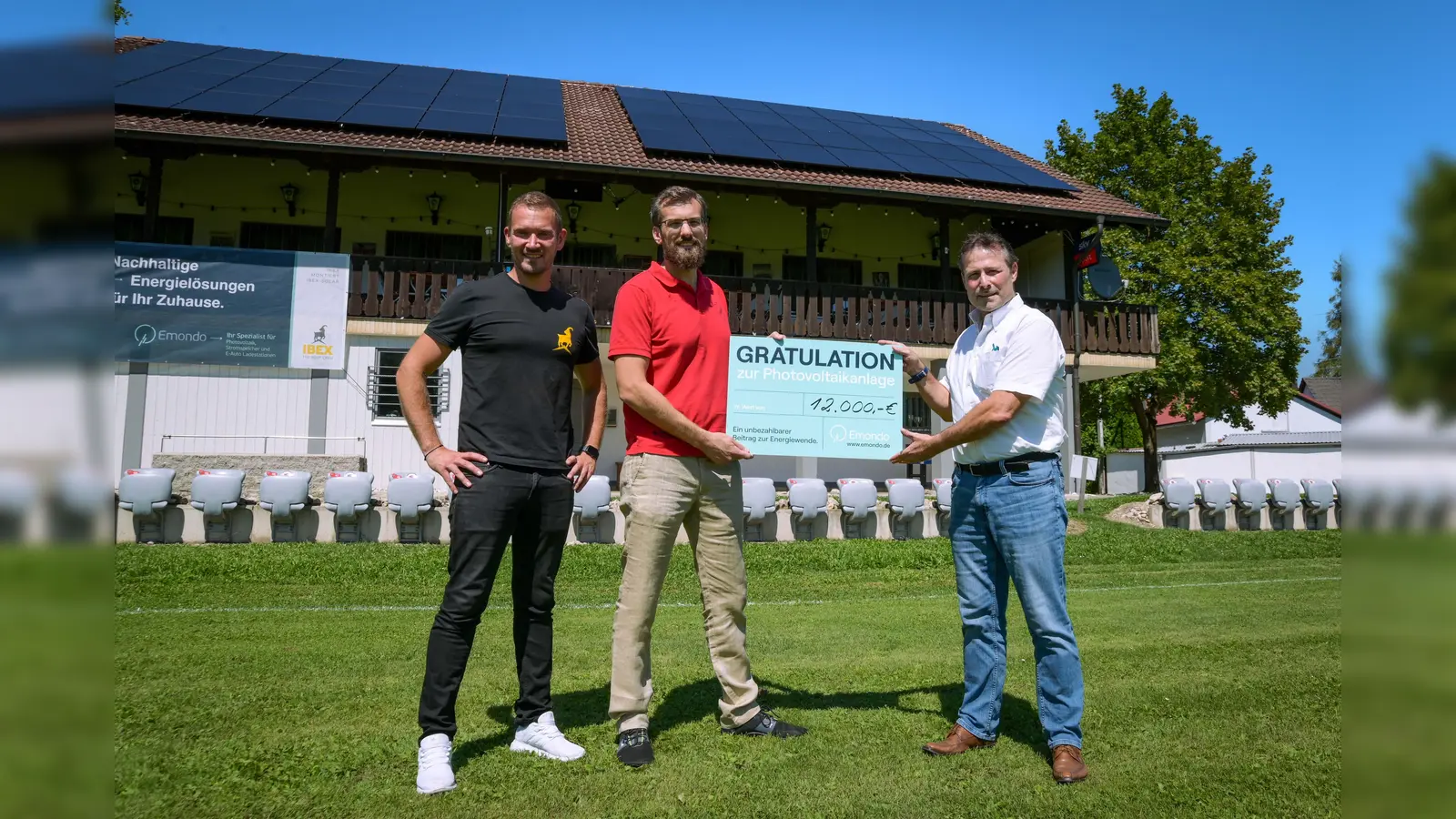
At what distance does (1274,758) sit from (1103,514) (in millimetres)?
11918

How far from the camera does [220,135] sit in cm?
1382

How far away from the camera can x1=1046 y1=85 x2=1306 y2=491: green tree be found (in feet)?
76.5

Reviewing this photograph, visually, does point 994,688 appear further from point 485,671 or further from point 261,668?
point 261,668

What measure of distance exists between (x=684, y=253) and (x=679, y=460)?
2.83 ft

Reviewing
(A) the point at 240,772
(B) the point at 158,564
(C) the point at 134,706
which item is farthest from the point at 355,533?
(A) the point at 240,772

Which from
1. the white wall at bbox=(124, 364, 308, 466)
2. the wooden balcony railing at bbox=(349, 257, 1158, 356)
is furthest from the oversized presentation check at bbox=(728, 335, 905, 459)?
the white wall at bbox=(124, 364, 308, 466)

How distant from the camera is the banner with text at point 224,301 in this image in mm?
12758

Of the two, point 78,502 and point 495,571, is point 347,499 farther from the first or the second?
point 78,502

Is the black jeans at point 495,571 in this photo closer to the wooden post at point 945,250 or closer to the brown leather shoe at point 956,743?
the brown leather shoe at point 956,743

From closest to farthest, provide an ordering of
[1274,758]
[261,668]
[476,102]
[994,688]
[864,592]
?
1. [1274,758]
2. [994,688]
3. [261,668]
4. [864,592]
5. [476,102]

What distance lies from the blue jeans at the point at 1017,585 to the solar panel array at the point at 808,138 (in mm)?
13829

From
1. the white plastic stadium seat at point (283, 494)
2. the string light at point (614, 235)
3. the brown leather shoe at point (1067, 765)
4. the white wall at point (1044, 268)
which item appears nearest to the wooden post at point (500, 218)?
the string light at point (614, 235)

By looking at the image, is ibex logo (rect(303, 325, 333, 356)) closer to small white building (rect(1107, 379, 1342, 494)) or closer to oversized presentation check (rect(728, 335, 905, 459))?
oversized presentation check (rect(728, 335, 905, 459))

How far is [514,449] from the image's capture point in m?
3.06
